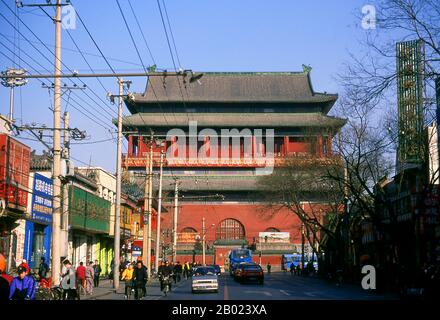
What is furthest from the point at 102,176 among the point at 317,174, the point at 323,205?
the point at 323,205

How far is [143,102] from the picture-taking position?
291ft

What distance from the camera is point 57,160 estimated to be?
2450 centimetres

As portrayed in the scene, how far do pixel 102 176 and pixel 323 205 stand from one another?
30418mm

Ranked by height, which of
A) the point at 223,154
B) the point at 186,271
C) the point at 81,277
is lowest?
the point at 186,271

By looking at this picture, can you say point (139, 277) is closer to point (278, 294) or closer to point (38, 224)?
point (278, 294)

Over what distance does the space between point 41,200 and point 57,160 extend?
1190 cm

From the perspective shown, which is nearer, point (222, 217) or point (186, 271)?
point (186, 271)

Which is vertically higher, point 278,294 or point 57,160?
point 57,160

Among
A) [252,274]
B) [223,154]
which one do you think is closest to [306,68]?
[223,154]

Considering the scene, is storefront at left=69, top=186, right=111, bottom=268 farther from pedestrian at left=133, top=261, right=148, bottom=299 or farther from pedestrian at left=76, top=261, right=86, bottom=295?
pedestrian at left=133, top=261, right=148, bottom=299

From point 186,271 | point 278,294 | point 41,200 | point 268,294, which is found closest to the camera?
point 268,294

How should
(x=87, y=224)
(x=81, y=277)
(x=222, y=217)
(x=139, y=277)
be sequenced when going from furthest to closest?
(x=222, y=217) < (x=87, y=224) < (x=81, y=277) < (x=139, y=277)

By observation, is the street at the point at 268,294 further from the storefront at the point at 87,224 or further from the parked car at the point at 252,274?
the parked car at the point at 252,274
